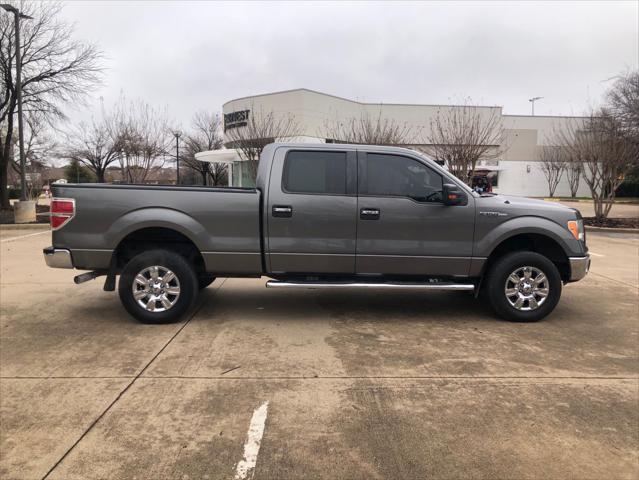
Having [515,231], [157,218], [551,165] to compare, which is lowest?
[515,231]

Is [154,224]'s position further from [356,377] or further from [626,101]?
[626,101]

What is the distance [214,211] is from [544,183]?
158ft

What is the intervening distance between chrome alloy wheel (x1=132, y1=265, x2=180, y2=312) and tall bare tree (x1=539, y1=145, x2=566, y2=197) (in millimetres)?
43585

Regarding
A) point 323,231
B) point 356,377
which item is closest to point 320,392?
point 356,377

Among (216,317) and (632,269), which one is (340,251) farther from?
(632,269)

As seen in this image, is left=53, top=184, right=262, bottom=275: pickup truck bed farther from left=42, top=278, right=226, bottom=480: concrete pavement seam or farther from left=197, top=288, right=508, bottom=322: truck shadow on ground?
left=197, top=288, right=508, bottom=322: truck shadow on ground

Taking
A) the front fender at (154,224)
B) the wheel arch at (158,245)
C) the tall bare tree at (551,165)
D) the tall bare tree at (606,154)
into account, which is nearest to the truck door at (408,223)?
the front fender at (154,224)

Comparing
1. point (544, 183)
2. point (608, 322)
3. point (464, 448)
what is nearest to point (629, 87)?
point (544, 183)

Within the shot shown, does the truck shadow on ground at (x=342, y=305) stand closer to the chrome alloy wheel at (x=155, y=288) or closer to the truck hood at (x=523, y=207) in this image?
the chrome alloy wheel at (x=155, y=288)

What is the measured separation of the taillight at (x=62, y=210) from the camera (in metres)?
5.20

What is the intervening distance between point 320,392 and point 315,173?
8.65ft

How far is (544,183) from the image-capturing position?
47219 mm

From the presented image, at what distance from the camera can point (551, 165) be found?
146 ft

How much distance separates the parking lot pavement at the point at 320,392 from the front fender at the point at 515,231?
926mm
